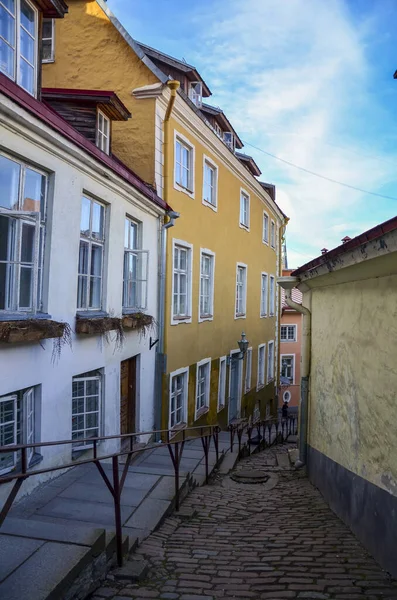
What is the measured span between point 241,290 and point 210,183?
491 cm

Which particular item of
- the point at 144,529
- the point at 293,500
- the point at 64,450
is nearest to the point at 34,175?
the point at 64,450

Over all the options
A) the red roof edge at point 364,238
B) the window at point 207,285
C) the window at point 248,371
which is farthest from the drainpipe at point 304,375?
the window at point 248,371

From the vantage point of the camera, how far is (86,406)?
8156mm

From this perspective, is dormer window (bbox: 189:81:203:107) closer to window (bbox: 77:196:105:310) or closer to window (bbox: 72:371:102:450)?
window (bbox: 77:196:105:310)

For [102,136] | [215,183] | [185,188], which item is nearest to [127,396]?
[102,136]

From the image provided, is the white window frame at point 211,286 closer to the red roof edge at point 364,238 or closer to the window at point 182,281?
the window at point 182,281

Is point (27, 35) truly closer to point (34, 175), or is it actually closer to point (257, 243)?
point (34, 175)

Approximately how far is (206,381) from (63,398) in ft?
26.9

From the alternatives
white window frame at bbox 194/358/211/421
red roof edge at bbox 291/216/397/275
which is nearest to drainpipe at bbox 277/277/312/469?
red roof edge at bbox 291/216/397/275

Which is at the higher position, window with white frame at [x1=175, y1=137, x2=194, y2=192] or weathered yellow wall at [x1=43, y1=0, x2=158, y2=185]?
weathered yellow wall at [x1=43, y1=0, x2=158, y2=185]

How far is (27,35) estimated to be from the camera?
6.28 meters

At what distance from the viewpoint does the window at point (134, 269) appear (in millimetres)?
9789

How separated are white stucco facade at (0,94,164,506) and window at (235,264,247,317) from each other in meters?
8.82

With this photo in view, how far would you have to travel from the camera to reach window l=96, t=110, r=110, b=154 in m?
9.10
